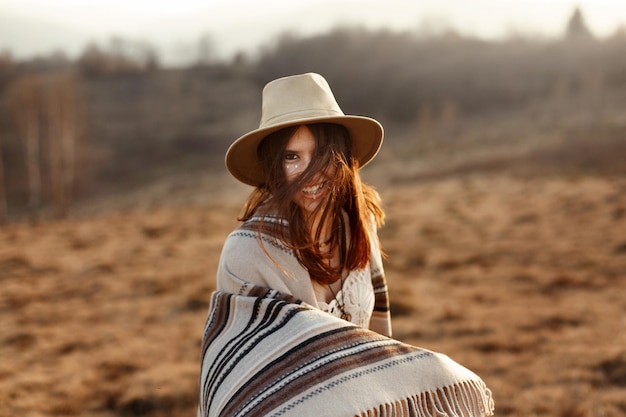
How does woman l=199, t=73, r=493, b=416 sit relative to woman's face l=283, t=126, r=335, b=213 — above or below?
below

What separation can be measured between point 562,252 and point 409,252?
2.43 metres

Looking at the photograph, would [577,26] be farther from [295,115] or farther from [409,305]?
[295,115]

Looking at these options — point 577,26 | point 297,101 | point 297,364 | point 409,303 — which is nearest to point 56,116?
point 409,303

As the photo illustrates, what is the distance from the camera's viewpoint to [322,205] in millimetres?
2000

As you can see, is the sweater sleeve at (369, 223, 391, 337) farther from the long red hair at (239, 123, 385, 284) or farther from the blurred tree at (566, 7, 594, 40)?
the blurred tree at (566, 7, 594, 40)

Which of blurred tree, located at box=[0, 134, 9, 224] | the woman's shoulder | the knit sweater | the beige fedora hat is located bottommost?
blurred tree, located at box=[0, 134, 9, 224]

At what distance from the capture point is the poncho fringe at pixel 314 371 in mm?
1611

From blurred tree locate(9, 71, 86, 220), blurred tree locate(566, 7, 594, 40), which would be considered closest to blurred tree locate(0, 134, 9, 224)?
blurred tree locate(9, 71, 86, 220)

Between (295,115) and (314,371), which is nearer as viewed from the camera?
(314,371)

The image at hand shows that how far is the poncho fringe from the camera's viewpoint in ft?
5.29

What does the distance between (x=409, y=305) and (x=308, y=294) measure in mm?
4916

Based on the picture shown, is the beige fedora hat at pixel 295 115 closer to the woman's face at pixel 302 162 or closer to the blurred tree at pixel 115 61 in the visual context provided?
the woman's face at pixel 302 162

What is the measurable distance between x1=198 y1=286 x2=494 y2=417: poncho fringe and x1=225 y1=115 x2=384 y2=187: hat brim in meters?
0.52

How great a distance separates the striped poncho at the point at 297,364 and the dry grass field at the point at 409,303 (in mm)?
2560
